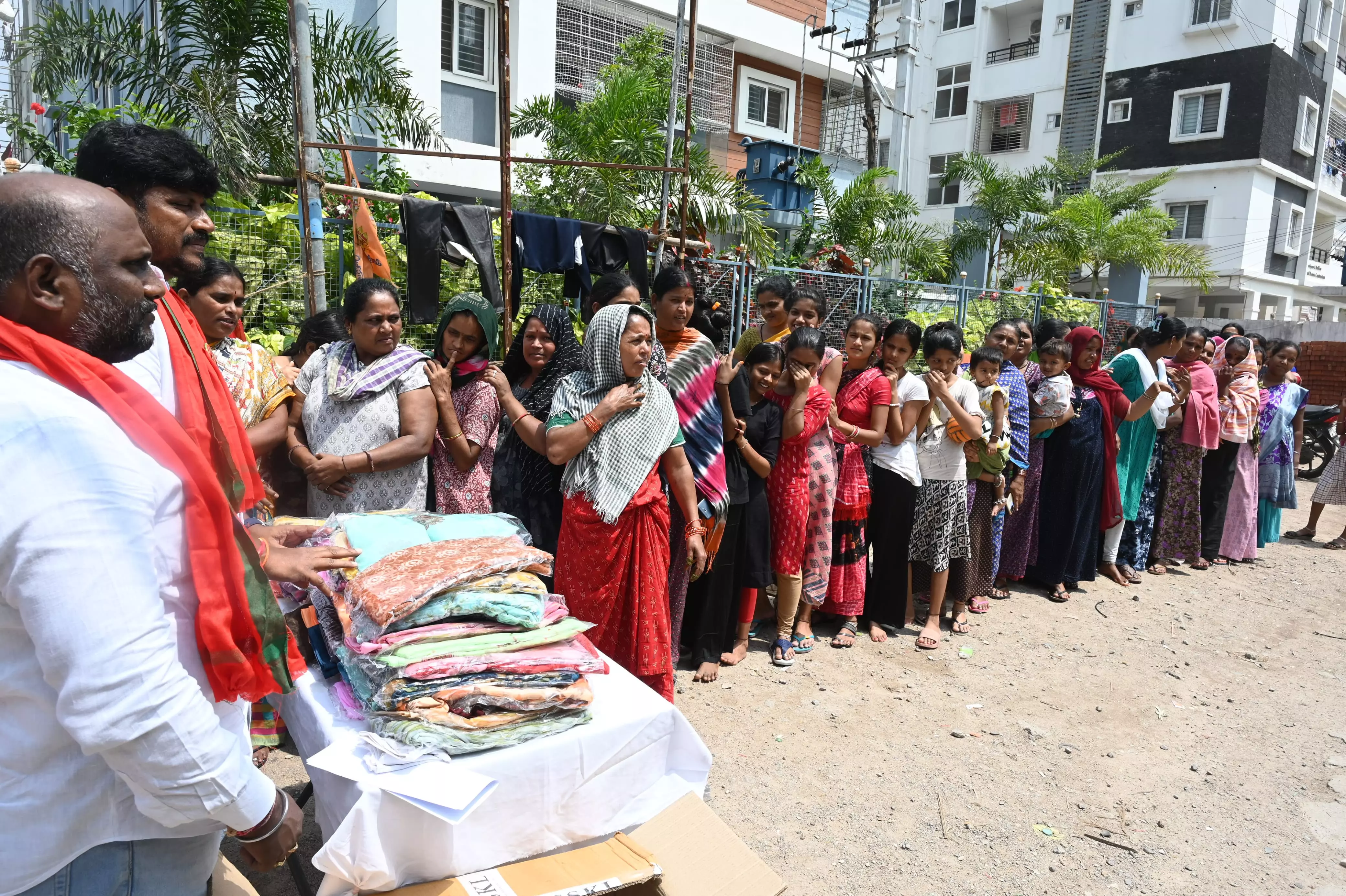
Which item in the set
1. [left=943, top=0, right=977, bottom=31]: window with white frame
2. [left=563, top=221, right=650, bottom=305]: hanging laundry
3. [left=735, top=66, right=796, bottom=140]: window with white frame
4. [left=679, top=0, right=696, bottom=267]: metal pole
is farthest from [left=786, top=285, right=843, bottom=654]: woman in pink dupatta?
[left=943, top=0, right=977, bottom=31]: window with white frame

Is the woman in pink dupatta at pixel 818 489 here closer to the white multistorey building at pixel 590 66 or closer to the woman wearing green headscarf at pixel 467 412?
the woman wearing green headscarf at pixel 467 412

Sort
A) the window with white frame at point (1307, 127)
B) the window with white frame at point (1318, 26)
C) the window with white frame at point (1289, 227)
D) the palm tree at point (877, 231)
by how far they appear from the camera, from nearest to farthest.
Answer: the palm tree at point (877, 231)
the window with white frame at point (1318, 26)
the window with white frame at point (1307, 127)
the window with white frame at point (1289, 227)

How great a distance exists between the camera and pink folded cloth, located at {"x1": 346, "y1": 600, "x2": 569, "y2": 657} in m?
1.81

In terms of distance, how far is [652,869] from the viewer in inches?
71.4

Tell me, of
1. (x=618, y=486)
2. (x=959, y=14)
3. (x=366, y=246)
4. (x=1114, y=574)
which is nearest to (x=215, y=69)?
(x=366, y=246)

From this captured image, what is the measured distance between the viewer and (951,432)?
15.5 feet

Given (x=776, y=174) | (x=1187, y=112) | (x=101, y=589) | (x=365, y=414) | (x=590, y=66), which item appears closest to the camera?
(x=101, y=589)

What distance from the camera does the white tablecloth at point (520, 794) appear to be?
165cm

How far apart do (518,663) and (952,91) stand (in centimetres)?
2979

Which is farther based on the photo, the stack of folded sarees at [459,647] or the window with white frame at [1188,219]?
the window with white frame at [1188,219]

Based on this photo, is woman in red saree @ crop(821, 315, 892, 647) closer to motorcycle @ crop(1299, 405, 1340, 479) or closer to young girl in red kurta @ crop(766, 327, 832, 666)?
young girl in red kurta @ crop(766, 327, 832, 666)

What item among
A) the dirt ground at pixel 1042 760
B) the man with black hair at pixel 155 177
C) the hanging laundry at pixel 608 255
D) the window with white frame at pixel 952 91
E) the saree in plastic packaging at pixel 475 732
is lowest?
the dirt ground at pixel 1042 760

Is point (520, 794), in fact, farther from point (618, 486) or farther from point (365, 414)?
point (365, 414)

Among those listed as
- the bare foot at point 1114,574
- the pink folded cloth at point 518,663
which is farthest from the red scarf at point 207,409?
the bare foot at point 1114,574
